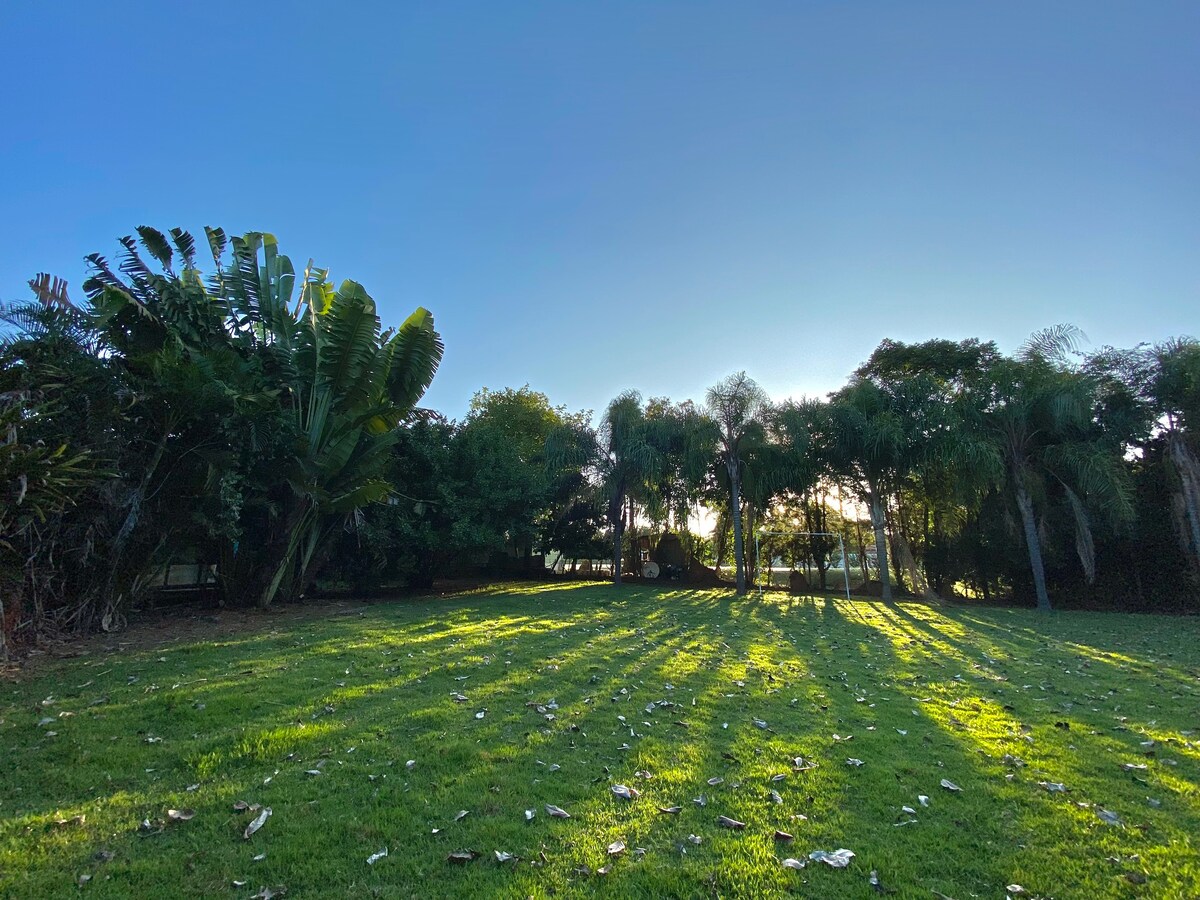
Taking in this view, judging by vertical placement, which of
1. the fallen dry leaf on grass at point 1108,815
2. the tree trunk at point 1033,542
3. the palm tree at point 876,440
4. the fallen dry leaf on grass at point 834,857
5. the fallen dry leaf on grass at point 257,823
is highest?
the palm tree at point 876,440

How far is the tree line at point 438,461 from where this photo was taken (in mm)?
10008

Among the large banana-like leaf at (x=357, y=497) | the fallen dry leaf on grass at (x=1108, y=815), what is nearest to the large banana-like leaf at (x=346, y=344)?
the large banana-like leaf at (x=357, y=497)

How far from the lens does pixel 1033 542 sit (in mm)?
19094

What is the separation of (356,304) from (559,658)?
8.90 m

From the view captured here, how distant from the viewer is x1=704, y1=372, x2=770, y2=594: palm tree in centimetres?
2120

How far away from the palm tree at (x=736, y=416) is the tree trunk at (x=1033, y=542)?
8.85 meters

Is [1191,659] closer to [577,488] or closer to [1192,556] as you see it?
[1192,556]

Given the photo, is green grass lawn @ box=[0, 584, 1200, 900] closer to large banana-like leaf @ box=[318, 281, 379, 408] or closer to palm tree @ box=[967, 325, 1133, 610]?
large banana-like leaf @ box=[318, 281, 379, 408]

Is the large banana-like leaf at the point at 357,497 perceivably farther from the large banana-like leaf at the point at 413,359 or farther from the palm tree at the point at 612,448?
the palm tree at the point at 612,448

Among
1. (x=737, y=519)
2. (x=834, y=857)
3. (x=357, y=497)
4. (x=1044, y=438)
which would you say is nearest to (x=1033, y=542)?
(x=1044, y=438)

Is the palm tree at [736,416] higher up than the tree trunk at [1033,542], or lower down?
higher up

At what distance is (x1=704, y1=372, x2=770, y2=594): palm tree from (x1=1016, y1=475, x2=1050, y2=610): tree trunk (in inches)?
349

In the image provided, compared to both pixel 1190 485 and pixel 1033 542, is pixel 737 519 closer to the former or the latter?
pixel 1033 542

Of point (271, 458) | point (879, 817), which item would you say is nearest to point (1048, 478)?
point (879, 817)
